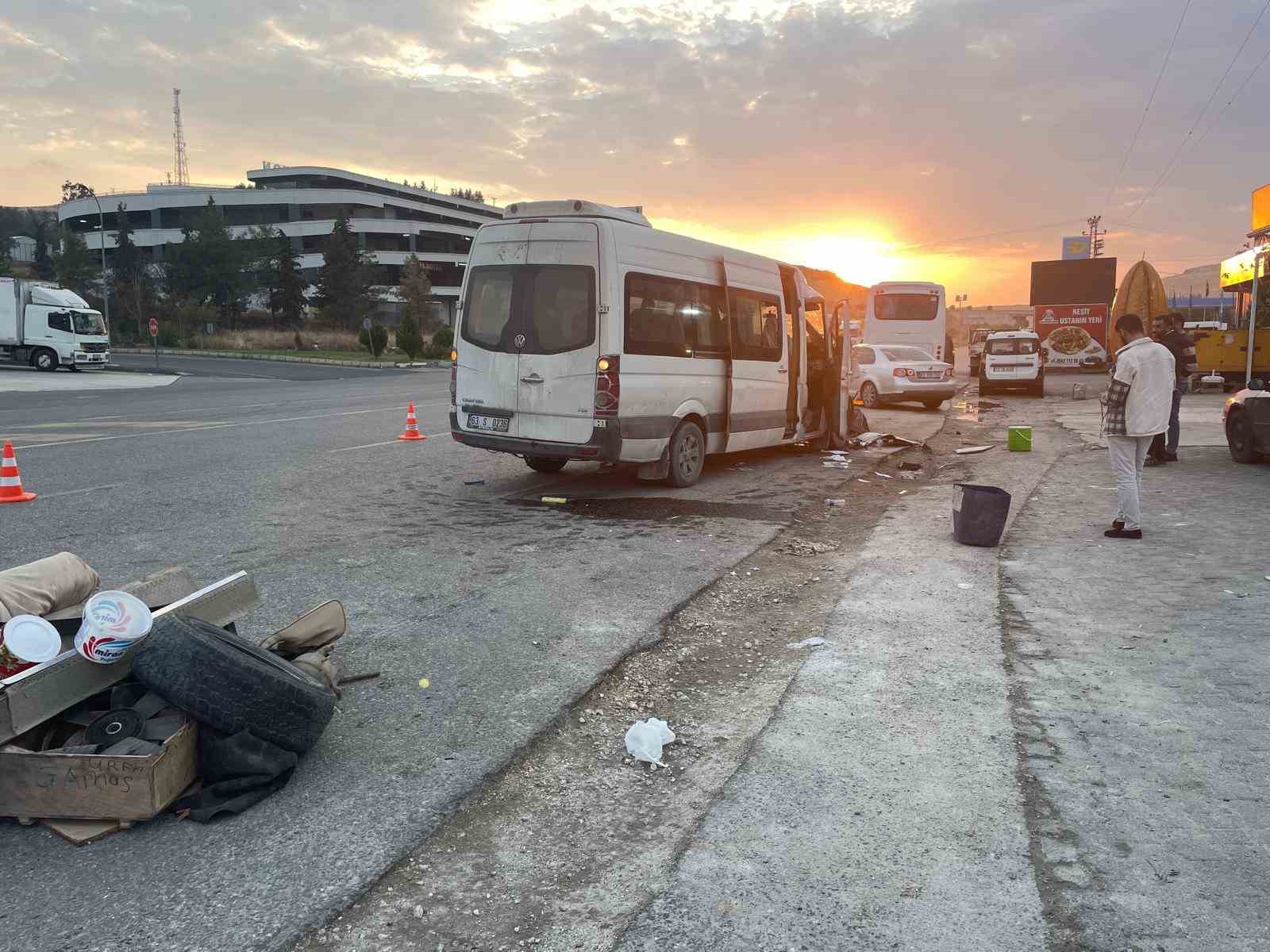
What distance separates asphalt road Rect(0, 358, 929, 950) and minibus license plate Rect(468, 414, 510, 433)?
71 cm

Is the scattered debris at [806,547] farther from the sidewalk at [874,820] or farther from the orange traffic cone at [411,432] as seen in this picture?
the orange traffic cone at [411,432]

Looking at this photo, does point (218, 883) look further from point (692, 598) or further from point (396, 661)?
point (692, 598)

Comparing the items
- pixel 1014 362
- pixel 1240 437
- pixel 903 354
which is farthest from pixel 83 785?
Result: pixel 1014 362

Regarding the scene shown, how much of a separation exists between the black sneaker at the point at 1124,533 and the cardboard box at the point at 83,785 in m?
7.42

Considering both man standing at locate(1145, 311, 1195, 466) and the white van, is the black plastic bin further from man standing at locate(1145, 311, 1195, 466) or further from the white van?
the white van

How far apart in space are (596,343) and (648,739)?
545 cm

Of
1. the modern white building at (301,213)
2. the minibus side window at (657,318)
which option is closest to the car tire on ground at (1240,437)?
the minibus side window at (657,318)

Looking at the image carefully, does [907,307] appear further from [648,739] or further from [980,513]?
[648,739]

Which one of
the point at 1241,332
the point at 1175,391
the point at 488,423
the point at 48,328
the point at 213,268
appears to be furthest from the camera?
the point at 213,268

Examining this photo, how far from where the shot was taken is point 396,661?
183 inches

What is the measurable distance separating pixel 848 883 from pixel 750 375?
8.61 m

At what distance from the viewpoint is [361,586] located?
19.4 ft

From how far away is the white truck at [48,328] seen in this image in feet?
114

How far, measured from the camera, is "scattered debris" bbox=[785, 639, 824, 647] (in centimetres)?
511
